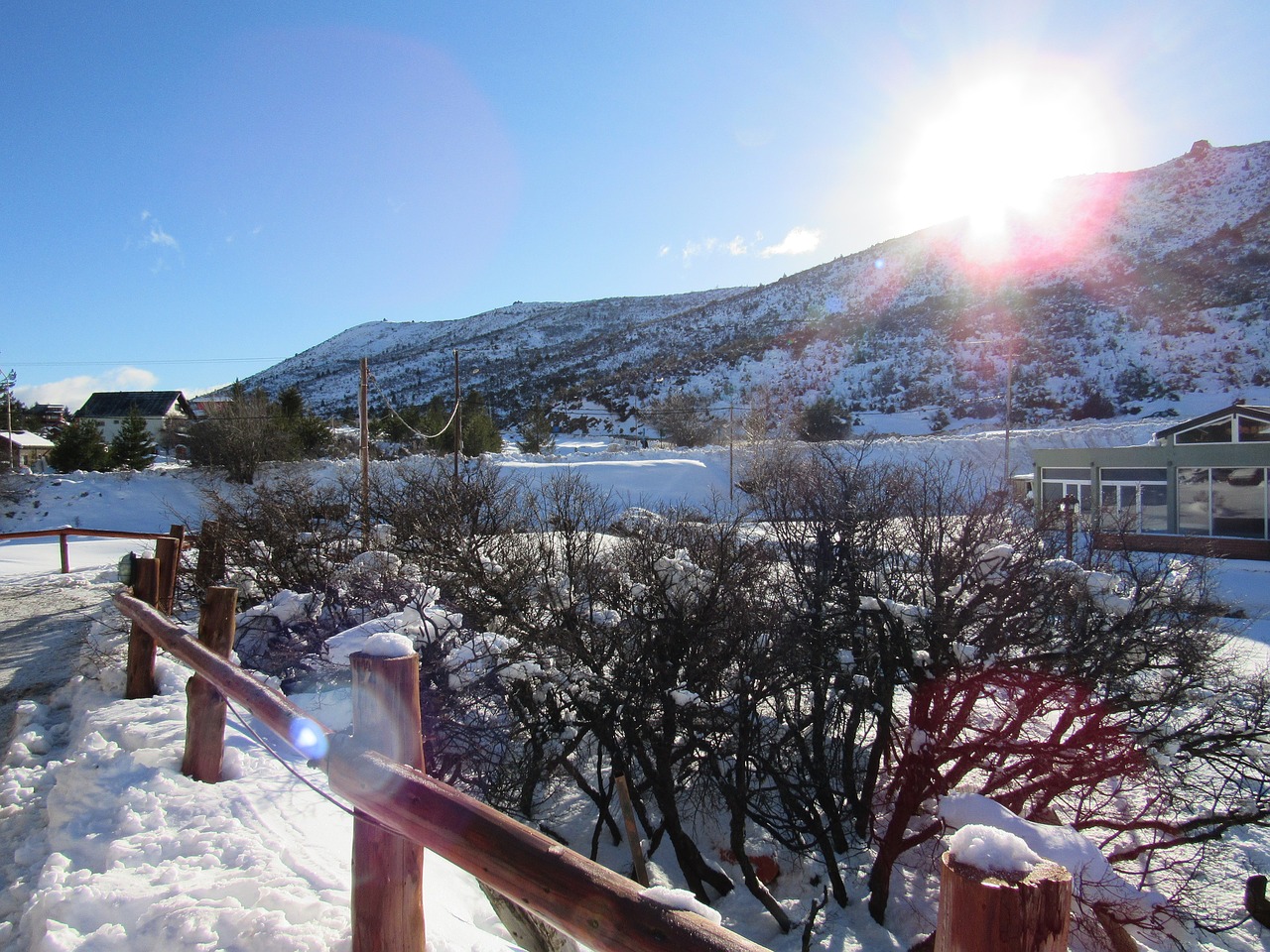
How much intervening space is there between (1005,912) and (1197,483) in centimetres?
2721

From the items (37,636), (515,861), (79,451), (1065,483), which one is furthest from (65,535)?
(1065,483)

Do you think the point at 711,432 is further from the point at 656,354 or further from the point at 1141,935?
the point at 1141,935

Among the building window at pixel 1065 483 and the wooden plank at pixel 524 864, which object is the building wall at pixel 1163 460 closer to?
the building window at pixel 1065 483

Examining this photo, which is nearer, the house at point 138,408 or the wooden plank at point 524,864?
the wooden plank at point 524,864

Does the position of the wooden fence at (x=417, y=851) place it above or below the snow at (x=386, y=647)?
below

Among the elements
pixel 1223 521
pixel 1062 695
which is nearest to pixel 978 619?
pixel 1062 695

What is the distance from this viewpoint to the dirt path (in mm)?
6453

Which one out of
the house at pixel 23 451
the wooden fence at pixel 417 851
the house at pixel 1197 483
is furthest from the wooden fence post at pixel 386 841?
the house at pixel 23 451

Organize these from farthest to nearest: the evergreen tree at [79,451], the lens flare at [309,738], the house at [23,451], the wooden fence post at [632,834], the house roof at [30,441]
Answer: the house roof at [30,441]
the evergreen tree at [79,451]
the house at [23,451]
the wooden fence post at [632,834]
the lens flare at [309,738]

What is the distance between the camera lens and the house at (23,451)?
34.8 metres

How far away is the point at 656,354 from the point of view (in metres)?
74.1

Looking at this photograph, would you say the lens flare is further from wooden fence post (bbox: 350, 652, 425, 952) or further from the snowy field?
the snowy field

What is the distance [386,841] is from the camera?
7.98 feet

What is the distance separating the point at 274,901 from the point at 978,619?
937 cm
